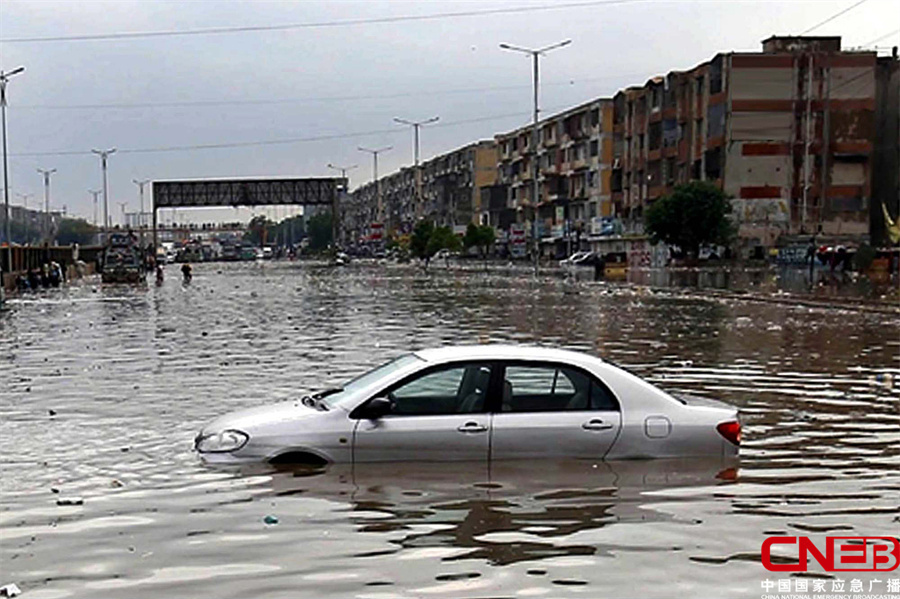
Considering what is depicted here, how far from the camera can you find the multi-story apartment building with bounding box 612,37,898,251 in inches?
3014

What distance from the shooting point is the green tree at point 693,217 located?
7175cm

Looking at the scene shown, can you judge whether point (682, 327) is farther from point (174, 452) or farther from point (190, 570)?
point (190, 570)

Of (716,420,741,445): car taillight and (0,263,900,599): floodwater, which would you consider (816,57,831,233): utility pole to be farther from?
(716,420,741,445): car taillight

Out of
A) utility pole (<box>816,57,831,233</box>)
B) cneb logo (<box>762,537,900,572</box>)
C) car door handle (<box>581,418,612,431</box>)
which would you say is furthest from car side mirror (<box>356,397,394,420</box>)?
utility pole (<box>816,57,831,233</box>)

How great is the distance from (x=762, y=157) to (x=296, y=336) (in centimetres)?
5887

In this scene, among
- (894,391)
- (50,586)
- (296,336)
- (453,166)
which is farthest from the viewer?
(453,166)

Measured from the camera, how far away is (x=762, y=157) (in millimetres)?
77125

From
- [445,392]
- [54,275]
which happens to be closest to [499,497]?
[445,392]

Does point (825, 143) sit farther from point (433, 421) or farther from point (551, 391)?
point (433, 421)

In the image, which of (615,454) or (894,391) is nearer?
A: (615,454)

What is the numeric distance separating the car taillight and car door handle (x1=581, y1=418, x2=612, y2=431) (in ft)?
3.56

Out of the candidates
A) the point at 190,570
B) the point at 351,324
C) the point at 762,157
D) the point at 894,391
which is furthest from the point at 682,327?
the point at 762,157

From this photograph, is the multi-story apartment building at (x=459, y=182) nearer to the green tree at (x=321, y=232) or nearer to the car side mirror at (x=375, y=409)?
the green tree at (x=321, y=232)

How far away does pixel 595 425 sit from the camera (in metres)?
9.44
